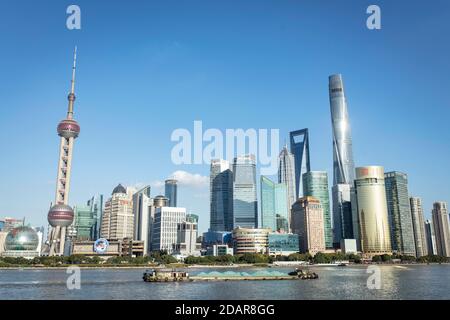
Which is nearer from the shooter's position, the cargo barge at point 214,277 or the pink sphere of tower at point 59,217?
the cargo barge at point 214,277

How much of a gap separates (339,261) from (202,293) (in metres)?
154

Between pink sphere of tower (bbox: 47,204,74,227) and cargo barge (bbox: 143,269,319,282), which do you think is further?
pink sphere of tower (bbox: 47,204,74,227)

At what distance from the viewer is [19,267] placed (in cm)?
15512

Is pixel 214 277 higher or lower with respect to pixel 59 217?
lower

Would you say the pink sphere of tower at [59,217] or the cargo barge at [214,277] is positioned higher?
the pink sphere of tower at [59,217]

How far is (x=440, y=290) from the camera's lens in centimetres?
6275

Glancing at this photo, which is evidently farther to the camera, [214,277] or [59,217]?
[59,217]

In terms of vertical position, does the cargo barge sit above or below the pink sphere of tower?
below
